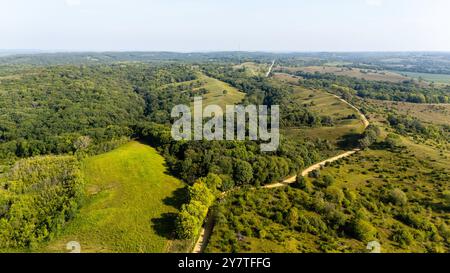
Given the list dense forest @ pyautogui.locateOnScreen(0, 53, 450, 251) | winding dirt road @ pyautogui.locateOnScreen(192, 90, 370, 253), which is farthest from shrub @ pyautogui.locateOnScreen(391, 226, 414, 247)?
winding dirt road @ pyautogui.locateOnScreen(192, 90, 370, 253)

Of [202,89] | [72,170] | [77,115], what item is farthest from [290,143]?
[202,89]

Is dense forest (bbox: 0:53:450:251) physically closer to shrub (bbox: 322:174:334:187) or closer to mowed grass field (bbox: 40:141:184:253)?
shrub (bbox: 322:174:334:187)

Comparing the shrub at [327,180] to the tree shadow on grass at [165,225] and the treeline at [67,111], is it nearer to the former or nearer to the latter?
the tree shadow on grass at [165,225]

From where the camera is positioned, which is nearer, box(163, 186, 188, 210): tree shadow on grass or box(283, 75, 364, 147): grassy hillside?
box(163, 186, 188, 210): tree shadow on grass

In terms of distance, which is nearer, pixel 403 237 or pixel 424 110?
pixel 403 237

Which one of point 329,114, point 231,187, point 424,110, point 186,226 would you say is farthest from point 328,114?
point 186,226

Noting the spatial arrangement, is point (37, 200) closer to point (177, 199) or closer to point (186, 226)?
point (177, 199)
